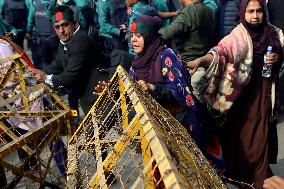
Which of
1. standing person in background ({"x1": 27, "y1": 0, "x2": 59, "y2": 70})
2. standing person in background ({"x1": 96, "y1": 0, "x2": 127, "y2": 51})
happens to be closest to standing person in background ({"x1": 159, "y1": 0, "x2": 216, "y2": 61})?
standing person in background ({"x1": 96, "y1": 0, "x2": 127, "y2": 51})

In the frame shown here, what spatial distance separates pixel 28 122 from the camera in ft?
10.8

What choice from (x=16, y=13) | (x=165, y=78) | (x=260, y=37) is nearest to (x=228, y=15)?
(x=260, y=37)

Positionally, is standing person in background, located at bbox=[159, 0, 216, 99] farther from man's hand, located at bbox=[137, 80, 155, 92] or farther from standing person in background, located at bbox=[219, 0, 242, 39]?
man's hand, located at bbox=[137, 80, 155, 92]

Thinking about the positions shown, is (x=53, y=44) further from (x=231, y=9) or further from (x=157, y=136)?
(x=157, y=136)

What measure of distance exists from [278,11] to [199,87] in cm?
183

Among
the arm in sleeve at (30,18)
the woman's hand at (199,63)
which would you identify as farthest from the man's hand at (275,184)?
the arm in sleeve at (30,18)

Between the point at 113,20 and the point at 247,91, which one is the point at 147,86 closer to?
the point at 247,91

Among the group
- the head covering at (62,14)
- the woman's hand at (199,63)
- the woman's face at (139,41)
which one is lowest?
the woman's hand at (199,63)

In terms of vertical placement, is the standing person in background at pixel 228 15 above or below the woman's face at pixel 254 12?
below

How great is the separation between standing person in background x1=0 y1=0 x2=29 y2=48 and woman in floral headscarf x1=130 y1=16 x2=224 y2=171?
4.01 meters

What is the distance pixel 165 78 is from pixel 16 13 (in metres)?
4.43

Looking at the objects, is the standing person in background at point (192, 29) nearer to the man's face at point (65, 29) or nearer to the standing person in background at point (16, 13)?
the man's face at point (65, 29)

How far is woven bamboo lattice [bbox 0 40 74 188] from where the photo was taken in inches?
113

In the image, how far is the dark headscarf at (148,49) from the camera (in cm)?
311
